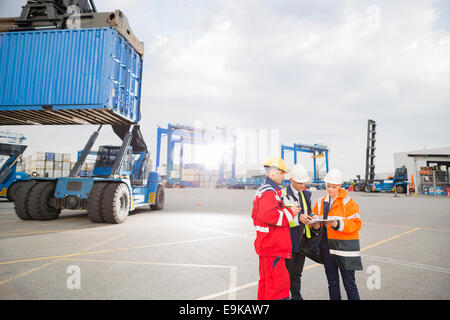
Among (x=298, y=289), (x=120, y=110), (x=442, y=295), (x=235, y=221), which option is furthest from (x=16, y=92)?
(x=442, y=295)

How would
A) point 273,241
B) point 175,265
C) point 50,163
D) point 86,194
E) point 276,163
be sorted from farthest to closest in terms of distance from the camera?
point 50,163, point 86,194, point 175,265, point 276,163, point 273,241

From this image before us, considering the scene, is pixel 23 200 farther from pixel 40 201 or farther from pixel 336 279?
pixel 336 279

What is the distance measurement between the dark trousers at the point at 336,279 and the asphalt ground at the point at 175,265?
0.98 feet

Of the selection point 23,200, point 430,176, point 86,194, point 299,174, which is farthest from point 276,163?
point 430,176

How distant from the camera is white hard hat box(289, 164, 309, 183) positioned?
272 cm

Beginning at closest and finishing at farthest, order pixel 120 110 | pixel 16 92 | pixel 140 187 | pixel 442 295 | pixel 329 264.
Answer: pixel 329 264 < pixel 442 295 < pixel 16 92 < pixel 120 110 < pixel 140 187

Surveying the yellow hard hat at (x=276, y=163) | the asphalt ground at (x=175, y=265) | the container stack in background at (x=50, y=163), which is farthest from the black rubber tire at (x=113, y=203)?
the container stack in background at (x=50, y=163)

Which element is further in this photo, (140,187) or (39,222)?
(140,187)

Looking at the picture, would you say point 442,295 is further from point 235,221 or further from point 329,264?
point 235,221

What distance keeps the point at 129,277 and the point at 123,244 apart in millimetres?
1950

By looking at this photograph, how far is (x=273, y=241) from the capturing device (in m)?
2.29

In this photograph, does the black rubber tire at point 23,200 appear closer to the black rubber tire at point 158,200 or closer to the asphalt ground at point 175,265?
the asphalt ground at point 175,265

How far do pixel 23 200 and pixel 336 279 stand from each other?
28.2 ft
